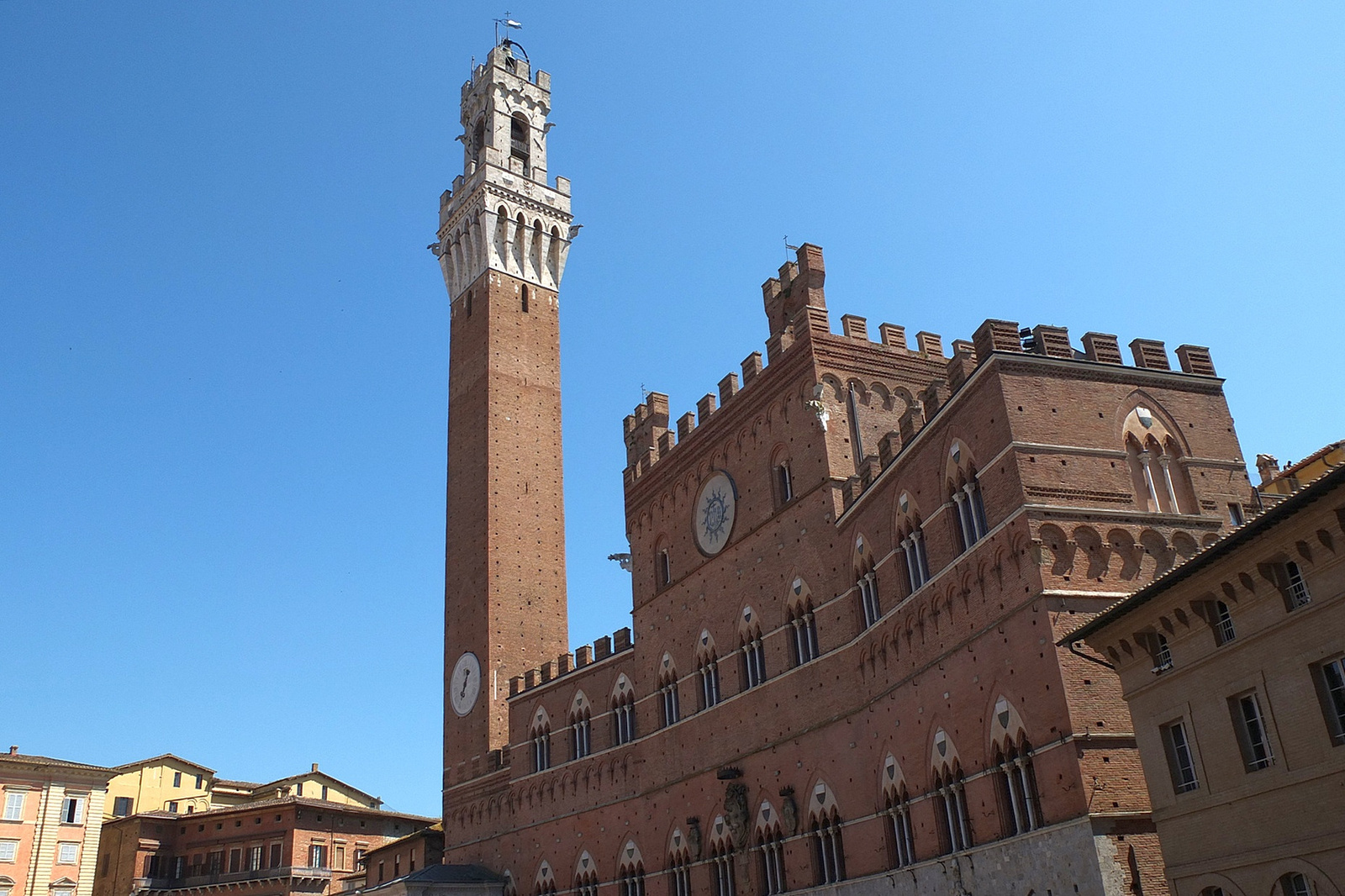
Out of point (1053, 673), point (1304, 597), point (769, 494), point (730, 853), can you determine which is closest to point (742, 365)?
point (769, 494)

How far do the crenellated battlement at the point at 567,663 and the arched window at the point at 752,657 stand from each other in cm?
573

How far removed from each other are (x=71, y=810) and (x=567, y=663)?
Answer: 23.9m

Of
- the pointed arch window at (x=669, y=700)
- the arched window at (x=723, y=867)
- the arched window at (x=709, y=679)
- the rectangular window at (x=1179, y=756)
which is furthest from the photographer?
the pointed arch window at (x=669, y=700)

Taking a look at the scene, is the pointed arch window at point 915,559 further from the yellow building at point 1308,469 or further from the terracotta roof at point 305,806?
the terracotta roof at point 305,806

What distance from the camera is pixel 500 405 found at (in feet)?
135

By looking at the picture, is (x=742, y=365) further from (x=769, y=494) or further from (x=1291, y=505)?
(x=1291, y=505)

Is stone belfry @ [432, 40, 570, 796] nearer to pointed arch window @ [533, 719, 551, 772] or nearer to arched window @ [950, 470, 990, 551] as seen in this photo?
pointed arch window @ [533, 719, 551, 772]

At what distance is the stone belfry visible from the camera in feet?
122

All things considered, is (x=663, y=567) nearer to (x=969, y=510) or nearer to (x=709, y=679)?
(x=709, y=679)

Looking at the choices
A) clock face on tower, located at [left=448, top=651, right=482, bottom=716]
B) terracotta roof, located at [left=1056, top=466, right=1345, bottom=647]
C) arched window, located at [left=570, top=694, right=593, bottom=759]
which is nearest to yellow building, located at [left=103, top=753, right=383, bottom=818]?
clock face on tower, located at [left=448, top=651, right=482, bottom=716]

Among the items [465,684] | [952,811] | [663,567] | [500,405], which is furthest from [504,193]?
[952,811]

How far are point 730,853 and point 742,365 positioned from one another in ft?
36.3

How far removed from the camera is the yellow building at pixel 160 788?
170 feet

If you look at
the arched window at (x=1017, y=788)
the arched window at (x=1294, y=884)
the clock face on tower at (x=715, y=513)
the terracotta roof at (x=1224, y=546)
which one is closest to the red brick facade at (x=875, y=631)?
the arched window at (x=1017, y=788)
